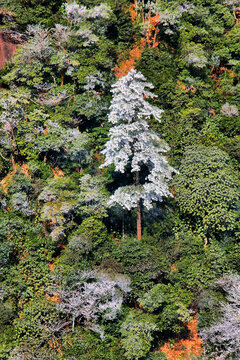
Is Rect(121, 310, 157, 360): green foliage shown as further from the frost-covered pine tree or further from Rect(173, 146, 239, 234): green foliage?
Rect(173, 146, 239, 234): green foliage

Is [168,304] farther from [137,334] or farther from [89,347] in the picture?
[89,347]

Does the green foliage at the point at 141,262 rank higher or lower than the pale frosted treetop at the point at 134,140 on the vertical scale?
lower

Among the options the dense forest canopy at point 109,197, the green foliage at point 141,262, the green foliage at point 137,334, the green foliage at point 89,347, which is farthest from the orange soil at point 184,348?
the green foliage at point 141,262

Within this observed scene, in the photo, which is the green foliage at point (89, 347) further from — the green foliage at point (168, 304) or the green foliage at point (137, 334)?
the green foliage at point (168, 304)

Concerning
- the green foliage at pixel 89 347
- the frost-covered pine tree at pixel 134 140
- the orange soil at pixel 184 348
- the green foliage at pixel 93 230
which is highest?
the frost-covered pine tree at pixel 134 140

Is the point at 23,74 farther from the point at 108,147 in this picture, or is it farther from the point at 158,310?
the point at 158,310

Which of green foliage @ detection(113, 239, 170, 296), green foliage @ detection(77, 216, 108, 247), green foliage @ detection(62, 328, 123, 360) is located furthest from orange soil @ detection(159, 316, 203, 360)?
green foliage @ detection(77, 216, 108, 247)

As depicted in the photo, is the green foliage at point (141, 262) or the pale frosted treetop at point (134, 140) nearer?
the pale frosted treetop at point (134, 140)
